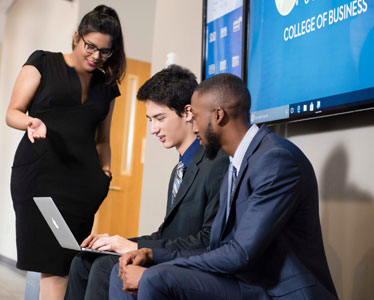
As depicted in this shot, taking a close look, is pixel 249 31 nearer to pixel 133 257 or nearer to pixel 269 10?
pixel 269 10

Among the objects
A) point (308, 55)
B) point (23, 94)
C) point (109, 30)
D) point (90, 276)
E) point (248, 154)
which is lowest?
point (90, 276)

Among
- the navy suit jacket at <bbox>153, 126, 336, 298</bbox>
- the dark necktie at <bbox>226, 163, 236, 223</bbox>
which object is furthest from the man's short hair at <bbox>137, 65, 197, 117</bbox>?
the navy suit jacket at <bbox>153, 126, 336, 298</bbox>

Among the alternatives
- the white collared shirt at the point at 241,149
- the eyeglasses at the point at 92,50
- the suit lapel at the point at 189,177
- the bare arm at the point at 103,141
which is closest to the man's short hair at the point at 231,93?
the white collared shirt at the point at 241,149

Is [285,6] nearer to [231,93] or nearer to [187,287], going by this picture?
[231,93]

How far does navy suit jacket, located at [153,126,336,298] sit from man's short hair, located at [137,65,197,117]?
60cm

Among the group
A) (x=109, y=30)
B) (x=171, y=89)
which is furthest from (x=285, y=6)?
(x=109, y=30)

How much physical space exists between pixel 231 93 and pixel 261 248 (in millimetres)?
478

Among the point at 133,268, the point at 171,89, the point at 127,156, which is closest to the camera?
the point at 133,268

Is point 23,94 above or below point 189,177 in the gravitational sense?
above

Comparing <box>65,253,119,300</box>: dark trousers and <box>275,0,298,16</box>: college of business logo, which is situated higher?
<box>275,0,298,16</box>: college of business logo

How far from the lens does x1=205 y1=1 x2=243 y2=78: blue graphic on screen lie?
2.30 meters

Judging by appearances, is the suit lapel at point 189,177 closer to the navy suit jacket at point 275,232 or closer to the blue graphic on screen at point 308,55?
the navy suit jacket at point 275,232

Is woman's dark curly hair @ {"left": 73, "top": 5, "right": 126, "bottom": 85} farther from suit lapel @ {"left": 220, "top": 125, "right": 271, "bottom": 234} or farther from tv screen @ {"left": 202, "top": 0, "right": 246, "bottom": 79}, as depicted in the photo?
suit lapel @ {"left": 220, "top": 125, "right": 271, "bottom": 234}

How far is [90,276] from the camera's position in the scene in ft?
5.29
